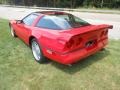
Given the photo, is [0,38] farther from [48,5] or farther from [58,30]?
[48,5]

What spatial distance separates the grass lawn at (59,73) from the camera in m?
4.46

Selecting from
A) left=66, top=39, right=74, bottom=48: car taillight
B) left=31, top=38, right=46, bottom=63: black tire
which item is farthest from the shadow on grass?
left=66, top=39, right=74, bottom=48: car taillight

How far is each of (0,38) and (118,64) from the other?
16.0ft

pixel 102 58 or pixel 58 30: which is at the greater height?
pixel 58 30

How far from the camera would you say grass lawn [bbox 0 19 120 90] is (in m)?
4.46

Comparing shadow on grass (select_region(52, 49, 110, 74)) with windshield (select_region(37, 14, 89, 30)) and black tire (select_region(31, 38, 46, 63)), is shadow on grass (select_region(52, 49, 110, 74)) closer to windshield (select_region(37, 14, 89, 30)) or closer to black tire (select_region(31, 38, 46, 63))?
black tire (select_region(31, 38, 46, 63))

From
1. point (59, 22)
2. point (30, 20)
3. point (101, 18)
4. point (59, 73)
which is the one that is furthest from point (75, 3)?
point (59, 73)

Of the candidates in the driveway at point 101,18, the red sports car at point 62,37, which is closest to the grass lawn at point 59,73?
the red sports car at point 62,37

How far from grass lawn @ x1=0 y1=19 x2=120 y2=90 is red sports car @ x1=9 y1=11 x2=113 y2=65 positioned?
368 millimetres

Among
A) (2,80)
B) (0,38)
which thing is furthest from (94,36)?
Result: (0,38)

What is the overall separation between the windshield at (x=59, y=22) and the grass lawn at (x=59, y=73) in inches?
39.5

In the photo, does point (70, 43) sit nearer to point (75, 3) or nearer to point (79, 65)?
point (79, 65)

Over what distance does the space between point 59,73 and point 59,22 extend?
1335mm

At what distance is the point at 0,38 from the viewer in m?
8.22
